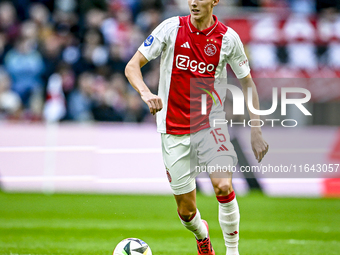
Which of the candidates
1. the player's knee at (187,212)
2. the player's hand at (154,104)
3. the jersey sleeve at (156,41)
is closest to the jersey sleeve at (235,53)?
the jersey sleeve at (156,41)

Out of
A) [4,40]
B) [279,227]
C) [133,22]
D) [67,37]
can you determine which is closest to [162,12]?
[133,22]

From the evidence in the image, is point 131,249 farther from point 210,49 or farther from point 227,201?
point 210,49

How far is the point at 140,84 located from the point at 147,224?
13.8 feet

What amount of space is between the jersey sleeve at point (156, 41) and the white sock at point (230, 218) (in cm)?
149

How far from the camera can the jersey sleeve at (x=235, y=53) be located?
5.43 meters

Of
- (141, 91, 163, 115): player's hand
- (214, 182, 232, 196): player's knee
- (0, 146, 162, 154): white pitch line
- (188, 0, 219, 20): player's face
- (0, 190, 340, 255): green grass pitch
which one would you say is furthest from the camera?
(0, 146, 162, 154): white pitch line

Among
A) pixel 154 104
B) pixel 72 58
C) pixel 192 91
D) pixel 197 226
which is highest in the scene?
pixel 154 104

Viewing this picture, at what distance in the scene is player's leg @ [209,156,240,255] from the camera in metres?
5.11

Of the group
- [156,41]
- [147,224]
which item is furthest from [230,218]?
[147,224]

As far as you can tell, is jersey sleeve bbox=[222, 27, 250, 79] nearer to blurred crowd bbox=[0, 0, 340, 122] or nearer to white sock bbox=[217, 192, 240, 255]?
white sock bbox=[217, 192, 240, 255]

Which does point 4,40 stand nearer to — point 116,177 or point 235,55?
point 116,177

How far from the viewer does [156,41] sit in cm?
534

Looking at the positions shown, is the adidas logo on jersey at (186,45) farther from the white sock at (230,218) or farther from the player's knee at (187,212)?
the player's knee at (187,212)

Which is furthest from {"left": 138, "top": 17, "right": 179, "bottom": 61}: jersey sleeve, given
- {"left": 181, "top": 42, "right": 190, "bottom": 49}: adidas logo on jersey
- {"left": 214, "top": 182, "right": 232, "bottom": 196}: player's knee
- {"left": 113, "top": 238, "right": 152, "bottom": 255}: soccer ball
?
{"left": 113, "top": 238, "right": 152, "bottom": 255}: soccer ball
